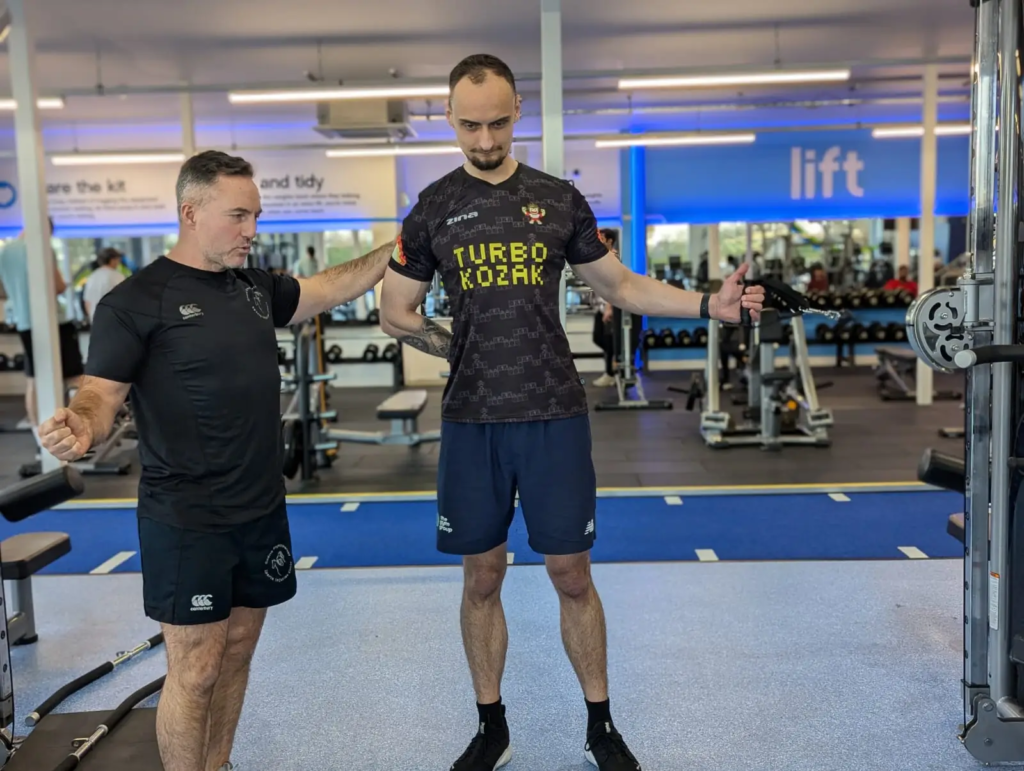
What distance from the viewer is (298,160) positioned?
9.81 metres

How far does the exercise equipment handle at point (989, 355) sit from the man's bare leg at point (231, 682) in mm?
1556

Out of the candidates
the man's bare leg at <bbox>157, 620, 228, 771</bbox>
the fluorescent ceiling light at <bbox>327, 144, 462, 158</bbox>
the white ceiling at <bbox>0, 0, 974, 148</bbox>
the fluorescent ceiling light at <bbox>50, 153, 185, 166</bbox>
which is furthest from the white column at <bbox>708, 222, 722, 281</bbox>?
the man's bare leg at <bbox>157, 620, 228, 771</bbox>

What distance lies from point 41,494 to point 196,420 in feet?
2.77

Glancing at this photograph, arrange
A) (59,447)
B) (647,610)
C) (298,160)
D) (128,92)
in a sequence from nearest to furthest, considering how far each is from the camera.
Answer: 1. (59,447)
2. (647,610)
3. (128,92)
4. (298,160)

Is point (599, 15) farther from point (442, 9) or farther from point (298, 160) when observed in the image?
point (298, 160)

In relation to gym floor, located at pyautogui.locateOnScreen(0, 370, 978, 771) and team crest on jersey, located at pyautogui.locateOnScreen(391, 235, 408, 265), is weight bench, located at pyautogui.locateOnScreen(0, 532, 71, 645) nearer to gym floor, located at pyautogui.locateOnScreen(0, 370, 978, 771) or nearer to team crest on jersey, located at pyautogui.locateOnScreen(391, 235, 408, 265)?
gym floor, located at pyautogui.locateOnScreen(0, 370, 978, 771)

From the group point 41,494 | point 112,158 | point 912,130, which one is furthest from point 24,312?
point 912,130

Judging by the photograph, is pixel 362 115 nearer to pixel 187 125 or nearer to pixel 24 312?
pixel 187 125

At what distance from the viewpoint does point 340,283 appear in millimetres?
2104

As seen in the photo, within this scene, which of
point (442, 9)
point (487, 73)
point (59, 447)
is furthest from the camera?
point (442, 9)

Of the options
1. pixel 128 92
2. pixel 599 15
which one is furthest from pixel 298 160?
pixel 599 15

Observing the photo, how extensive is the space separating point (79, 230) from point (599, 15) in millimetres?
7031

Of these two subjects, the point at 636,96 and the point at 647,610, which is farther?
the point at 636,96

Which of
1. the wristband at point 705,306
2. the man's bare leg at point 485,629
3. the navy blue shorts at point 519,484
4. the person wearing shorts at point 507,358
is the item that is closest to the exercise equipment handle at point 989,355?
the person wearing shorts at point 507,358
